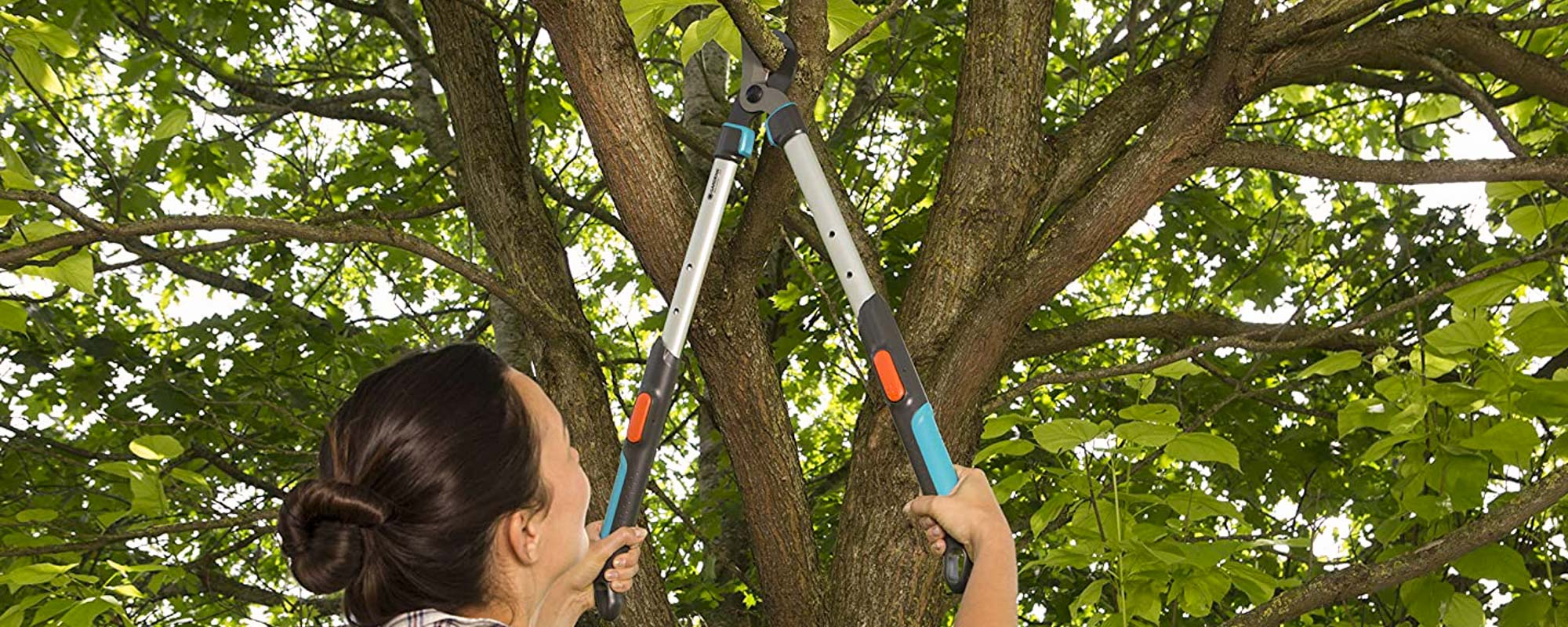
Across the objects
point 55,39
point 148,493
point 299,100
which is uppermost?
point 299,100

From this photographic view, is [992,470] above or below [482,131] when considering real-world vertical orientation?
below

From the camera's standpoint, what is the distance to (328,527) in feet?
5.37

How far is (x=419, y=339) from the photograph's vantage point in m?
6.79

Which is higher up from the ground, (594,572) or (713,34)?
(713,34)

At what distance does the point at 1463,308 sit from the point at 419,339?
17.1 feet

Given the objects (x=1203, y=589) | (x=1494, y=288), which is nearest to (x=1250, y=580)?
(x=1203, y=589)

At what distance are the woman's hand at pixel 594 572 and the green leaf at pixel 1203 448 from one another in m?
0.92

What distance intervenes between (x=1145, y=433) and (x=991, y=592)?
62 cm

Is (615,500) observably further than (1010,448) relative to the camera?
No

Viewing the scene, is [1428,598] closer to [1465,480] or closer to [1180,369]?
[1465,480]

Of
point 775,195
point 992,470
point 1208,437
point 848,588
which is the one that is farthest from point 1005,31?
point 992,470

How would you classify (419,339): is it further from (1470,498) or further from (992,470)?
(1470,498)

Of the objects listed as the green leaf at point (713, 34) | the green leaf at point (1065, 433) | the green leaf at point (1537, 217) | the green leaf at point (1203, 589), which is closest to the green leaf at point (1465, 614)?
the green leaf at point (1203, 589)

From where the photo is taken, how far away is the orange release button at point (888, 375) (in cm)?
210
